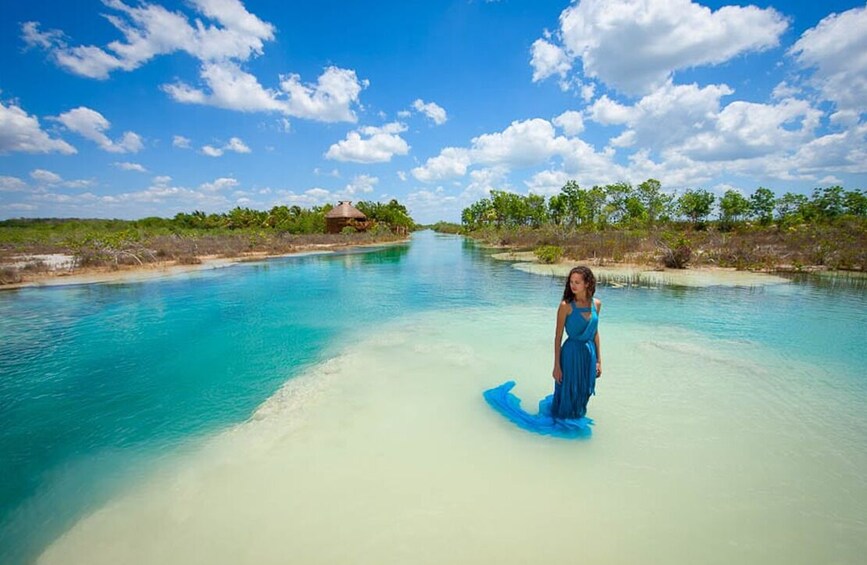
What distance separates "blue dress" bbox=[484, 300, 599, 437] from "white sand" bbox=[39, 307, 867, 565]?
0.69 ft

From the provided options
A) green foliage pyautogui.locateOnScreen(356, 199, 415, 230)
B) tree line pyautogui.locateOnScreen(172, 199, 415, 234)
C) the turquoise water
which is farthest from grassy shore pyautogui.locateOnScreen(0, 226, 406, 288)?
green foliage pyautogui.locateOnScreen(356, 199, 415, 230)

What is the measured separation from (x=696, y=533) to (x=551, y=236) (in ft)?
122

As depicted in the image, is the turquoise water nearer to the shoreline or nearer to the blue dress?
the blue dress

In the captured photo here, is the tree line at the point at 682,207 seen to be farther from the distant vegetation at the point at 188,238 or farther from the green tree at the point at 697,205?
the distant vegetation at the point at 188,238

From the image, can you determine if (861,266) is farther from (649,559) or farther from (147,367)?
(147,367)

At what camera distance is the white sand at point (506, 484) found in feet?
10.5

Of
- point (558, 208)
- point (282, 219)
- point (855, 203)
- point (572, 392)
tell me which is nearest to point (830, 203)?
point (855, 203)

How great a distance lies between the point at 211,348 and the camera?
9.34 meters

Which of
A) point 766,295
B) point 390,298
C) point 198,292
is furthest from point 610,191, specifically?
point 198,292

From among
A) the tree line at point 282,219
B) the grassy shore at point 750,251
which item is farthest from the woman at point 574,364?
the tree line at point 282,219

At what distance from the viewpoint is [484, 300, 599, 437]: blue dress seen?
4293 mm

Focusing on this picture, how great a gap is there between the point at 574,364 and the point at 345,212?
232ft

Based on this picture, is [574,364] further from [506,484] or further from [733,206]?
[733,206]

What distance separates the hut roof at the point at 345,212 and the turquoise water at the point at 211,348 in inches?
2096
